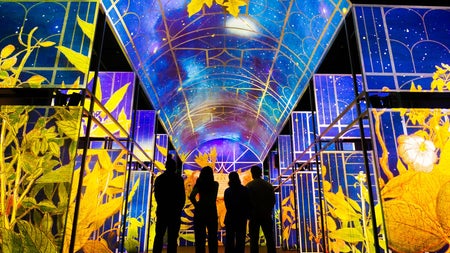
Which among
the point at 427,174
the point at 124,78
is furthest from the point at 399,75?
the point at 124,78

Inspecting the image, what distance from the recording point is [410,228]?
3.37 meters

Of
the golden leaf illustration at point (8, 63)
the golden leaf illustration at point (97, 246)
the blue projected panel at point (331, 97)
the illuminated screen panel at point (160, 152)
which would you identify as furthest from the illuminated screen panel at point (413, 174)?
the illuminated screen panel at point (160, 152)

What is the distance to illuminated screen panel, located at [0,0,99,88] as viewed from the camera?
366 centimetres

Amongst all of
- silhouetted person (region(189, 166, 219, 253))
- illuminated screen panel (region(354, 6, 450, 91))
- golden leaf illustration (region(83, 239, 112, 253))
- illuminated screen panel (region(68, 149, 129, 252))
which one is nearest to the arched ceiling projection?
illuminated screen panel (region(354, 6, 450, 91))

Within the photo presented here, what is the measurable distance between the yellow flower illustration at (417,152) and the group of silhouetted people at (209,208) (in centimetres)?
165

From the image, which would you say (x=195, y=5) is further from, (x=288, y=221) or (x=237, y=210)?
(x=288, y=221)

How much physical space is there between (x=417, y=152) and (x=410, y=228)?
33.0 inches

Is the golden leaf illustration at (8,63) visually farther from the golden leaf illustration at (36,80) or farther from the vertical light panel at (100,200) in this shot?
the vertical light panel at (100,200)

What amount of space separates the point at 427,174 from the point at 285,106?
6282 mm

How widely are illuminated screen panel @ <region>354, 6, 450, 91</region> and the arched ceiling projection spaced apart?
0.58 meters

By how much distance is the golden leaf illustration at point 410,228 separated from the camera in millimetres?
Answer: 3314

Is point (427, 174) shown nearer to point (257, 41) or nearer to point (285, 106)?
point (257, 41)

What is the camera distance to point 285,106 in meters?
9.66

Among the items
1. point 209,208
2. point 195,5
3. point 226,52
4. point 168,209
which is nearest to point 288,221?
point 226,52
